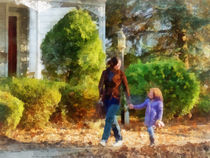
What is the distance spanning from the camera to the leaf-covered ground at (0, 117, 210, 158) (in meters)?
4.11

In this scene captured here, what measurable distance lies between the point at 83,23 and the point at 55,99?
1.02 metres

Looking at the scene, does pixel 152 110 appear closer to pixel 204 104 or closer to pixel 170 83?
pixel 170 83

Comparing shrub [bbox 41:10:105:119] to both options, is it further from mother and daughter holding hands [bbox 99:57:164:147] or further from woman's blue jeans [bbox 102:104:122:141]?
woman's blue jeans [bbox 102:104:122:141]

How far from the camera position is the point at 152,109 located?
450cm

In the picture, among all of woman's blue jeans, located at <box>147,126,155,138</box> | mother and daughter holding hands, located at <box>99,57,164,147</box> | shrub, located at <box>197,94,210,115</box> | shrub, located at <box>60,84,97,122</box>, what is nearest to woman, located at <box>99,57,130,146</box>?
mother and daughter holding hands, located at <box>99,57,164,147</box>

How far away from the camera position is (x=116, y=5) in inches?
186

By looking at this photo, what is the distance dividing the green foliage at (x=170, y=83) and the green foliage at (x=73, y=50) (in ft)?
1.86

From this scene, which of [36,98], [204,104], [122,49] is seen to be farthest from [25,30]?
[204,104]

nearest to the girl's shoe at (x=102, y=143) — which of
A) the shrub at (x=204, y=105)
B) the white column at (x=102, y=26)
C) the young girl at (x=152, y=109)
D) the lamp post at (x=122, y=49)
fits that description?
the lamp post at (x=122, y=49)

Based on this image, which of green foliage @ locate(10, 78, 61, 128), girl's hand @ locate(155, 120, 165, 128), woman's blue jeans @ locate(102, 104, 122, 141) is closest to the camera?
green foliage @ locate(10, 78, 61, 128)

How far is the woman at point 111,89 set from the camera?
416 centimetres

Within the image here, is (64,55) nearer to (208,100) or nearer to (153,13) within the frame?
(153,13)

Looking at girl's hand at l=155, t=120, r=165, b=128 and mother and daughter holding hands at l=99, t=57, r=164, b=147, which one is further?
girl's hand at l=155, t=120, r=165, b=128

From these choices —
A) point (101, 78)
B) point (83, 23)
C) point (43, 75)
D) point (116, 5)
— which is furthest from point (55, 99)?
point (116, 5)
